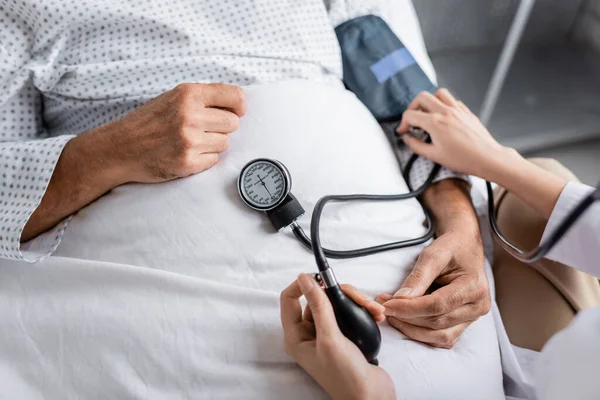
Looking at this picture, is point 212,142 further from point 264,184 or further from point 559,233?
point 559,233

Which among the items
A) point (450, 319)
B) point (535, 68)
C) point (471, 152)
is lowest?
point (535, 68)

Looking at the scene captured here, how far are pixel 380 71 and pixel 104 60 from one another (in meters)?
0.52

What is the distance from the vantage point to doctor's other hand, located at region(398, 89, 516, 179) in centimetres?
87

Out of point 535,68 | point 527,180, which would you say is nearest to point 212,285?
point 527,180

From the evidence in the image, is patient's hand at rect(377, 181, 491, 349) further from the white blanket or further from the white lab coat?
the white lab coat

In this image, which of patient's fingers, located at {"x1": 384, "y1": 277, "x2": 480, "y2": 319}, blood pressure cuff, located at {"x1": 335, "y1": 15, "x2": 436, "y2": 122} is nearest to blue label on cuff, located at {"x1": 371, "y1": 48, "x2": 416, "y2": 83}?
blood pressure cuff, located at {"x1": 335, "y1": 15, "x2": 436, "y2": 122}

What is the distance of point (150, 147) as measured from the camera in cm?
75

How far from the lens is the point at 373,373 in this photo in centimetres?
58

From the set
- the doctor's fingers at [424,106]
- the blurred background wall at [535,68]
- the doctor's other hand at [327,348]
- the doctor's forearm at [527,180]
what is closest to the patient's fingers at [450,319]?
the doctor's other hand at [327,348]

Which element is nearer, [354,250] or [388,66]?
[354,250]

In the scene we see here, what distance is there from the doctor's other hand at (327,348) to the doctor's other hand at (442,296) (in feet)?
0.24

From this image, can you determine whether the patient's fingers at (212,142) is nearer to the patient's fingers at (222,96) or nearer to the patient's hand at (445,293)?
the patient's fingers at (222,96)

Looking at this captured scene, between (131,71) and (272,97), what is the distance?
0.24 m

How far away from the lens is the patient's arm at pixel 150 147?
2.44 ft
